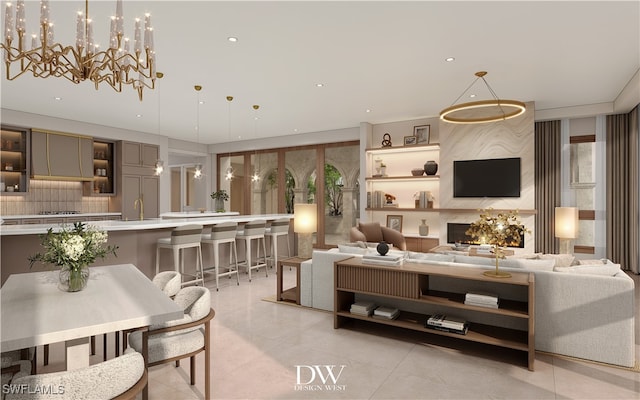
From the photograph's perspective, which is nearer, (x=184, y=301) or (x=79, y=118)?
(x=184, y=301)

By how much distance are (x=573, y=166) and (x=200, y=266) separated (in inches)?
262

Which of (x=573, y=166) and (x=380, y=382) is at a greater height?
(x=573, y=166)

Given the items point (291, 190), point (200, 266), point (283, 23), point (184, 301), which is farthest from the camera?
point (291, 190)

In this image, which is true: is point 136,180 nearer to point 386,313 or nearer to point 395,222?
point 395,222

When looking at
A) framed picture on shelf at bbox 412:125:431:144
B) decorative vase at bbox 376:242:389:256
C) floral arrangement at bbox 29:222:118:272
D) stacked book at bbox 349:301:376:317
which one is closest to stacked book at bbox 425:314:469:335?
stacked book at bbox 349:301:376:317

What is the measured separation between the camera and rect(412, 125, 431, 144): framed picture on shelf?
6.95m

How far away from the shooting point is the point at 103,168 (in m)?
8.06

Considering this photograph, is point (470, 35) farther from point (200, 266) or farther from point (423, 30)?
point (200, 266)

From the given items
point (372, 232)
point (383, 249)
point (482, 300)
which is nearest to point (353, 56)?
point (383, 249)

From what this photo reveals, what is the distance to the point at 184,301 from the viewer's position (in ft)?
7.82

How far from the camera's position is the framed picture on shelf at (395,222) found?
7.38 meters

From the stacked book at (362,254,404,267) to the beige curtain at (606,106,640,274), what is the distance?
502 centimetres

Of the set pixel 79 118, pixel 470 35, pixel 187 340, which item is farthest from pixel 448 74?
pixel 79 118

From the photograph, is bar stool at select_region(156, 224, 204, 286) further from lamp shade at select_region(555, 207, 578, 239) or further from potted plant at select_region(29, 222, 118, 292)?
lamp shade at select_region(555, 207, 578, 239)
